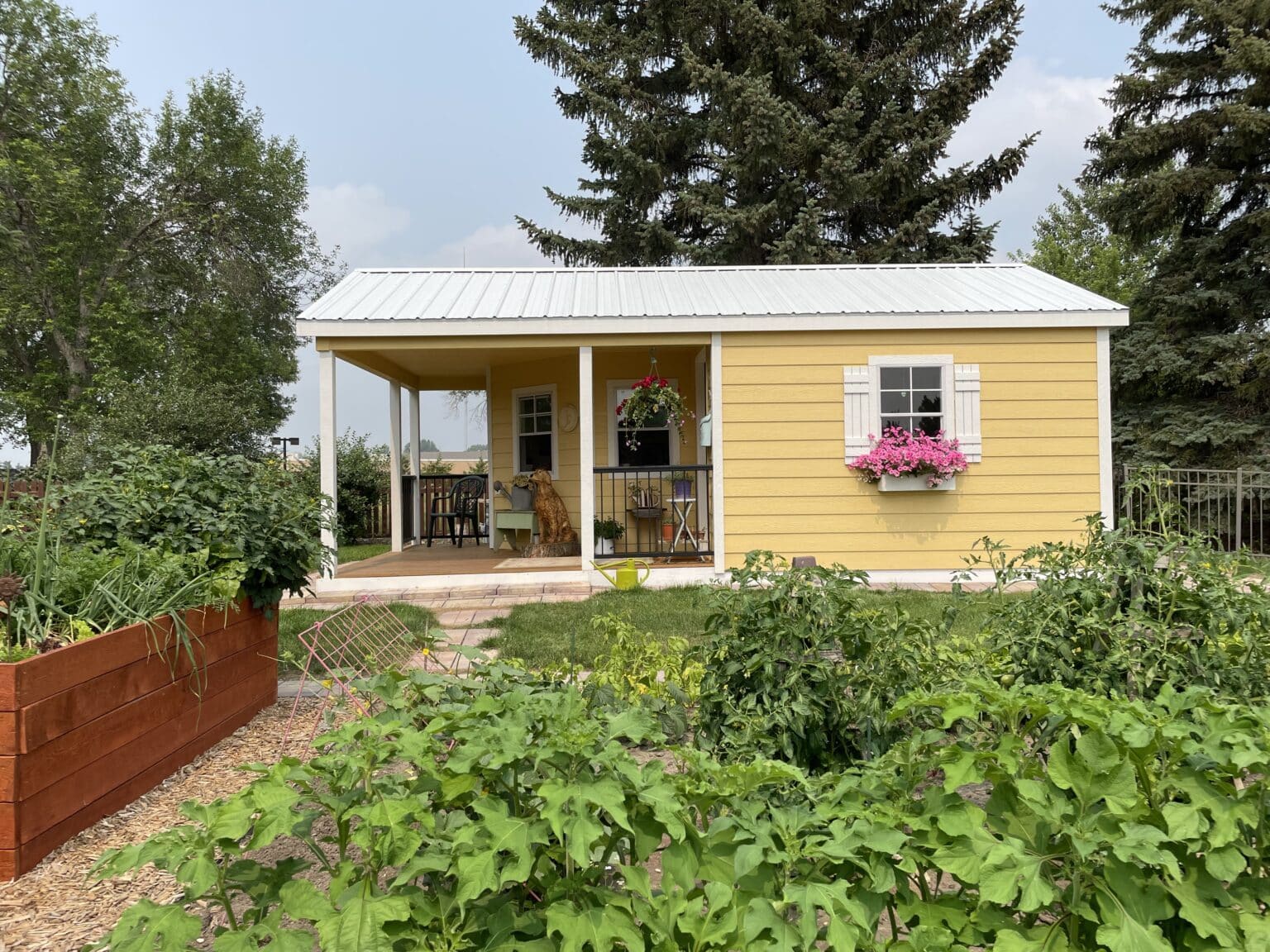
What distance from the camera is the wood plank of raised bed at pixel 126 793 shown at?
225 centimetres

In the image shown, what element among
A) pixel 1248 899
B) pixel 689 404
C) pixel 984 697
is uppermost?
pixel 689 404

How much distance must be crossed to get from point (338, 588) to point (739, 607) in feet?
18.9

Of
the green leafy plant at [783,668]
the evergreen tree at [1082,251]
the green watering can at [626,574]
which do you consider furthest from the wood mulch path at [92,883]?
the evergreen tree at [1082,251]

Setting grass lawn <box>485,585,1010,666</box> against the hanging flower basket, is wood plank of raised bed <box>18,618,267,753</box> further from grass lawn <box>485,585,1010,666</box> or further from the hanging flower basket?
the hanging flower basket

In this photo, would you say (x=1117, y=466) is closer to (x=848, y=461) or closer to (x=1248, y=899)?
(x=848, y=461)

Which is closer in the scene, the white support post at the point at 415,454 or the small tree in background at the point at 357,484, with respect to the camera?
the white support post at the point at 415,454

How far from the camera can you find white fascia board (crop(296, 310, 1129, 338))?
295 inches

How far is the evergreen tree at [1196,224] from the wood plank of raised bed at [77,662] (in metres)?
13.1

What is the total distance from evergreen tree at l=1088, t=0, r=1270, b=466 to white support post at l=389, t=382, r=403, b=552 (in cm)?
1092

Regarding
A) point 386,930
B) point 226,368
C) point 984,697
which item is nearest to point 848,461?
point 984,697

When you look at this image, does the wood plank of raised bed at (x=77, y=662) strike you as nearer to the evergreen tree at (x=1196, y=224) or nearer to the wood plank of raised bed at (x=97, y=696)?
the wood plank of raised bed at (x=97, y=696)

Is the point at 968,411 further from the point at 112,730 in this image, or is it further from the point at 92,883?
the point at 92,883

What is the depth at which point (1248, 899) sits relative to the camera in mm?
1310

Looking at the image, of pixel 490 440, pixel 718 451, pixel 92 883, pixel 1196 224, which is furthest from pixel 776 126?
pixel 92 883
